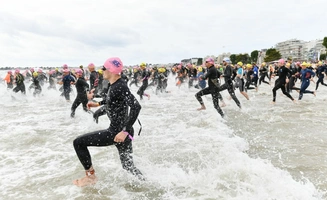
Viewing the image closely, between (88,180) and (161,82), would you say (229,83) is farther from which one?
(161,82)

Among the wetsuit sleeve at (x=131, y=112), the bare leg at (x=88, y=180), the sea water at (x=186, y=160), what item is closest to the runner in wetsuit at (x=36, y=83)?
the sea water at (x=186, y=160)

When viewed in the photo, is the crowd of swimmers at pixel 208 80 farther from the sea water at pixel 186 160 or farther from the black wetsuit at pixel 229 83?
the sea water at pixel 186 160

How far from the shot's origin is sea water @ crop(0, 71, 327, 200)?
12.4 feet

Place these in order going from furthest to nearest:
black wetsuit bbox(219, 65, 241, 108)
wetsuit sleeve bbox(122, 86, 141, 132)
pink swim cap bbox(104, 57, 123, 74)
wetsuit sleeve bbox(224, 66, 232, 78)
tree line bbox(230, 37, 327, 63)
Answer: tree line bbox(230, 37, 327, 63), wetsuit sleeve bbox(224, 66, 232, 78), black wetsuit bbox(219, 65, 241, 108), pink swim cap bbox(104, 57, 123, 74), wetsuit sleeve bbox(122, 86, 141, 132)

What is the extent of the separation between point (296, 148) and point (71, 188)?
426 centimetres

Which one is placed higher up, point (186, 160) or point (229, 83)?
point (229, 83)

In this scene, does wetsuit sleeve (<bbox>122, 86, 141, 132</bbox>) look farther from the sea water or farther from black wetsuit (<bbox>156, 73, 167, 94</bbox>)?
black wetsuit (<bbox>156, 73, 167, 94</bbox>)

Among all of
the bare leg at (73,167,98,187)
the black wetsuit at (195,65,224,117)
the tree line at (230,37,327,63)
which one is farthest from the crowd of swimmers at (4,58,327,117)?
the tree line at (230,37,327,63)

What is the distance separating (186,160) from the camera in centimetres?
514

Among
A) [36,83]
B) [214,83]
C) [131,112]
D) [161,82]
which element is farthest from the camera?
[161,82]

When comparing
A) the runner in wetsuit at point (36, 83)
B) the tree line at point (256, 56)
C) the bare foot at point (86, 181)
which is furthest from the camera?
the tree line at point (256, 56)

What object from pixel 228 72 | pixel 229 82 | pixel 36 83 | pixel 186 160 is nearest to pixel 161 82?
pixel 36 83

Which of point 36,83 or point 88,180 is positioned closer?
point 88,180

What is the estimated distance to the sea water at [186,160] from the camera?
3.79 meters
